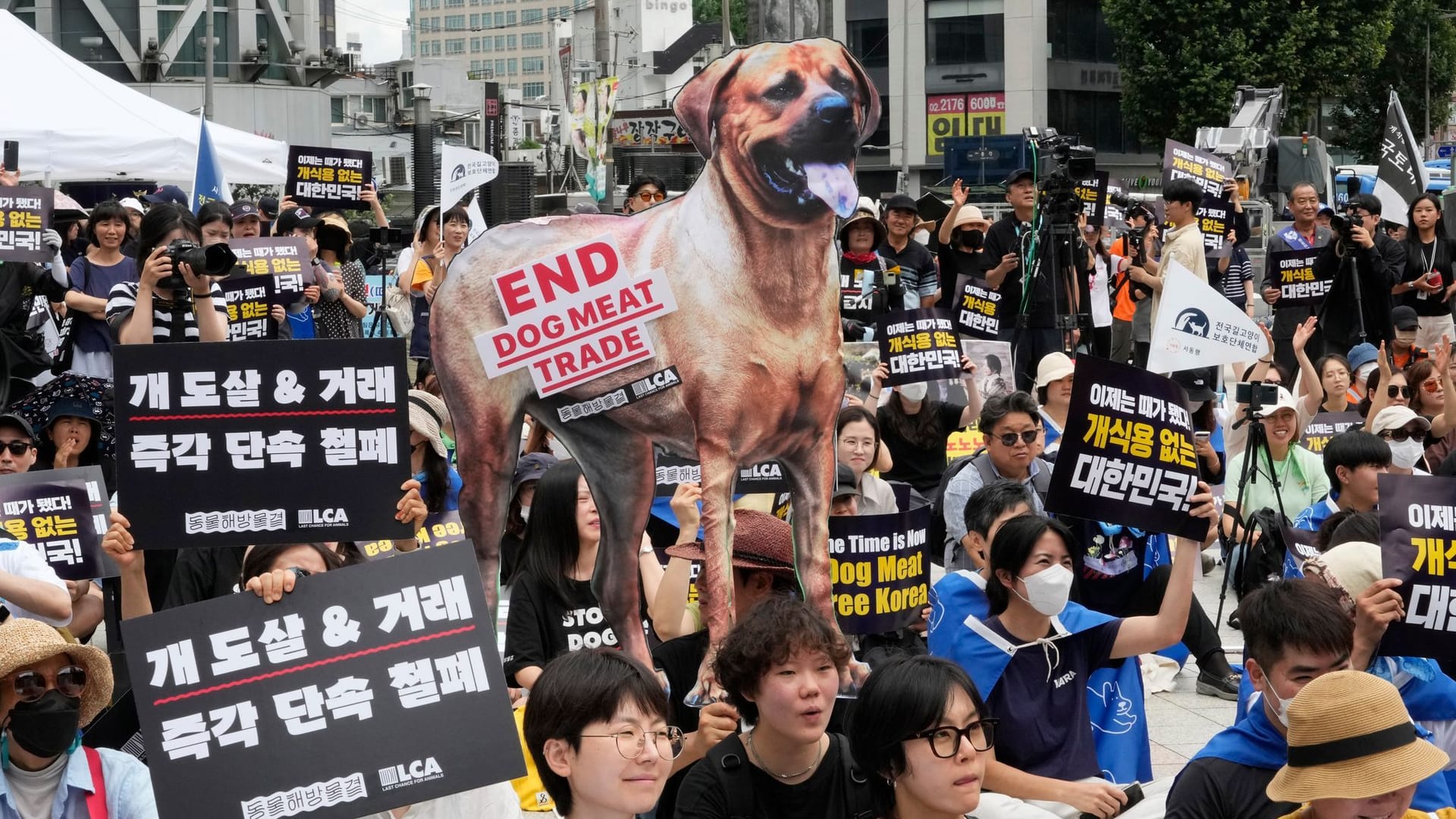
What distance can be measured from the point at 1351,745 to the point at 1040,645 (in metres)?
1.59

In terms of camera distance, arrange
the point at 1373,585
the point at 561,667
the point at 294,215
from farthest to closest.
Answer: the point at 294,215 < the point at 1373,585 < the point at 561,667

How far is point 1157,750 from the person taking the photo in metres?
6.62

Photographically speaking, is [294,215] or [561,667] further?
[294,215]

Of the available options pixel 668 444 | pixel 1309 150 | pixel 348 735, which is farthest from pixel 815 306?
pixel 1309 150

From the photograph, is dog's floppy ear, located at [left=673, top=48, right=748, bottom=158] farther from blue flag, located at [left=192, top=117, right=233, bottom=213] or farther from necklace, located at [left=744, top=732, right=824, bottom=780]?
blue flag, located at [left=192, top=117, right=233, bottom=213]

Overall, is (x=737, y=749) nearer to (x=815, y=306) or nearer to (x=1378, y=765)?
(x=1378, y=765)

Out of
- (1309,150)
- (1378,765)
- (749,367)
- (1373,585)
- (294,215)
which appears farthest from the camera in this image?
(1309,150)

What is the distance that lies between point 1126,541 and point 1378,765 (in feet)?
10.7

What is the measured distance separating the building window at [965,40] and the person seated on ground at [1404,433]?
4280 centimetres

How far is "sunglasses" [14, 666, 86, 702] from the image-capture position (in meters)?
3.78

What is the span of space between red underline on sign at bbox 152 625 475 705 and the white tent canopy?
12197 millimetres

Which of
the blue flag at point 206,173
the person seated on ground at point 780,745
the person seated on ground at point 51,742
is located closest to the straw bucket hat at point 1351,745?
the person seated on ground at point 780,745

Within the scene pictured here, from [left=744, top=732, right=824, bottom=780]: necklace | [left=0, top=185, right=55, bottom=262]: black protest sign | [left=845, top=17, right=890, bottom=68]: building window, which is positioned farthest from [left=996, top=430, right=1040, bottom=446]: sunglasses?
[left=845, top=17, right=890, bottom=68]: building window

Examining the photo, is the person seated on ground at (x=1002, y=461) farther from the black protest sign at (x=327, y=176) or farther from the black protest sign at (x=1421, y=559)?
the black protest sign at (x=327, y=176)
